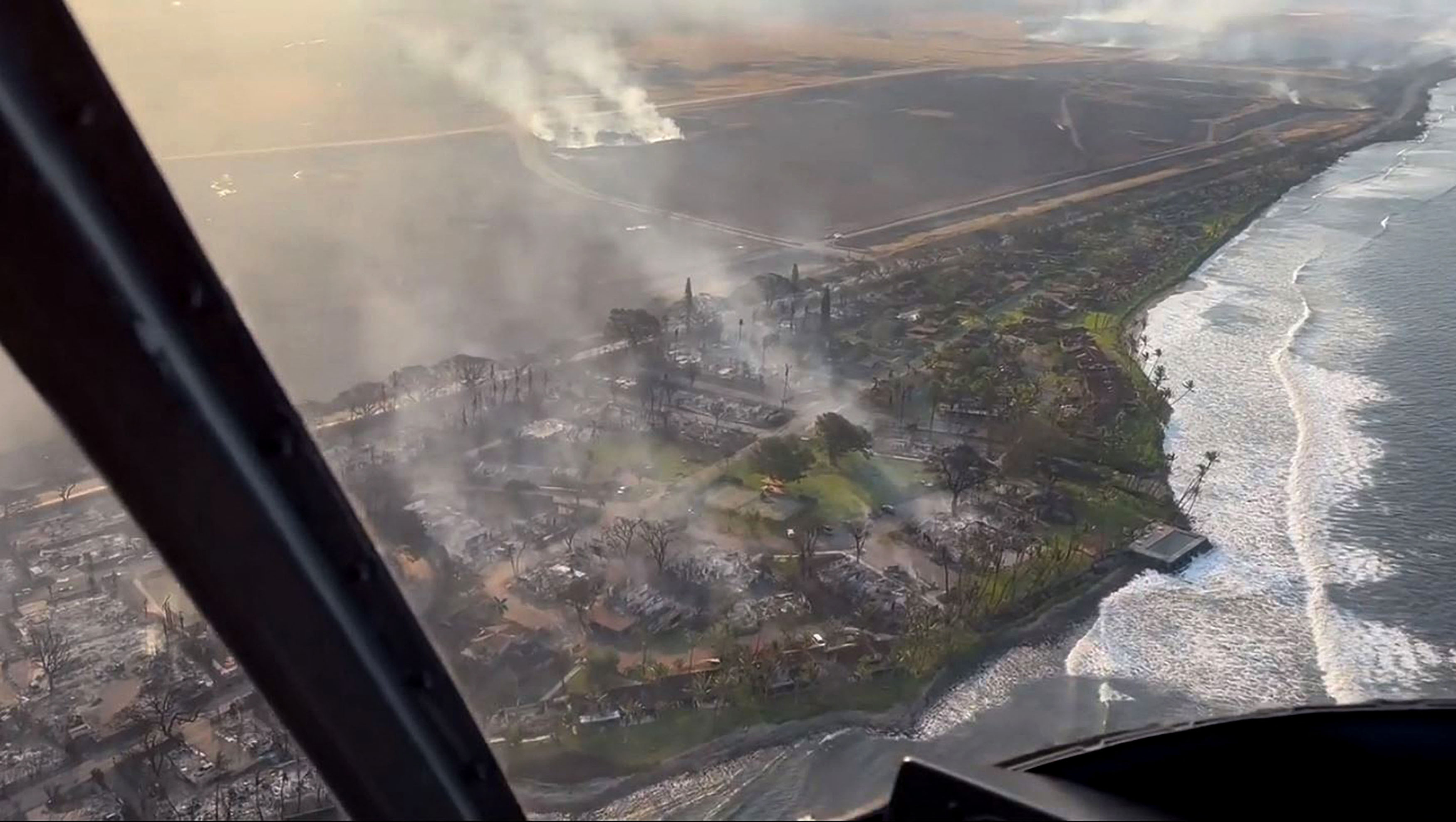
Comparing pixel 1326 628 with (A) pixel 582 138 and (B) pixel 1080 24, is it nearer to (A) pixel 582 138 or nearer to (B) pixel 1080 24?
(A) pixel 582 138

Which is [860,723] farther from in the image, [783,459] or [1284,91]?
[1284,91]

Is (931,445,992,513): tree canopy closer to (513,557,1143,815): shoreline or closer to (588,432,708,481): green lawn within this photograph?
(513,557,1143,815): shoreline

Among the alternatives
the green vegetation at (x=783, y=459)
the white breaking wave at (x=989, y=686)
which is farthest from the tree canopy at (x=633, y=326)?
the white breaking wave at (x=989, y=686)

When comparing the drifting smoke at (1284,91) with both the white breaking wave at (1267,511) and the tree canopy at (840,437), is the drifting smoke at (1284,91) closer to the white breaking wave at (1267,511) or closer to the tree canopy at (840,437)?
the white breaking wave at (1267,511)

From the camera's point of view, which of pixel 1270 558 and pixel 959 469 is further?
pixel 959 469

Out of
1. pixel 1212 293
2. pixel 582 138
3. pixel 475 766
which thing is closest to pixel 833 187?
pixel 582 138

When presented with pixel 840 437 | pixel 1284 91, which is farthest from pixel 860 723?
pixel 1284 91

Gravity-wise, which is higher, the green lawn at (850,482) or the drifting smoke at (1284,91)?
the green lawn at (850,482)
